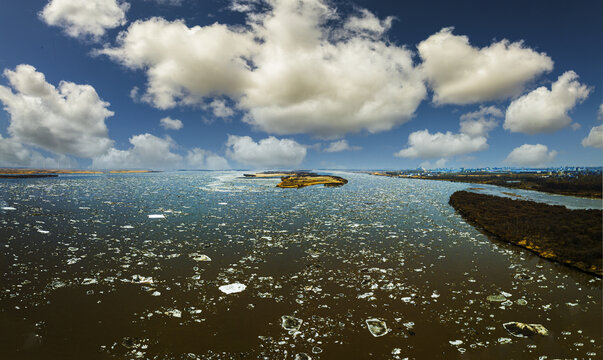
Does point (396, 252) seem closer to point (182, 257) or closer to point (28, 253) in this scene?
point (182, 257)

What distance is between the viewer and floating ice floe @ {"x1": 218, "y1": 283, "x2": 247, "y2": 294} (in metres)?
8.64

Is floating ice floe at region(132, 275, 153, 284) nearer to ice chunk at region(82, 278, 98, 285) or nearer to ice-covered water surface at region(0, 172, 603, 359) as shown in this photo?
ice-covered water surface at region(0, 172, 603, 359)

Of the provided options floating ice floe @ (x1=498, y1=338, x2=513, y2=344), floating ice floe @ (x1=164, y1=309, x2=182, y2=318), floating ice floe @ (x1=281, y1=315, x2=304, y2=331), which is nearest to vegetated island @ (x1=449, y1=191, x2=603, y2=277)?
floating ice floe @ (x1=498, y1=338, x2=513, y2=344)

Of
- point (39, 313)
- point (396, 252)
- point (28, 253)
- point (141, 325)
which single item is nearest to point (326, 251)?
point (396, 252)

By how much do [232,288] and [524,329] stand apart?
903 cm

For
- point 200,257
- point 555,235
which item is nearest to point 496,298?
point 200,257

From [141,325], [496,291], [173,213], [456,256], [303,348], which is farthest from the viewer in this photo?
[173,213]

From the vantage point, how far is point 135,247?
43.1 ft

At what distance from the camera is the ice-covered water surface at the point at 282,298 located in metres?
5.96

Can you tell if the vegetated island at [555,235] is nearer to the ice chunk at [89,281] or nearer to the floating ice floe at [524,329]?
the floating ice floe at [524,329]

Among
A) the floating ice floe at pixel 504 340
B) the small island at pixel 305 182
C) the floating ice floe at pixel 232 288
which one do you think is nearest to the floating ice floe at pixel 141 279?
the floating ice floe at pixel 232 288

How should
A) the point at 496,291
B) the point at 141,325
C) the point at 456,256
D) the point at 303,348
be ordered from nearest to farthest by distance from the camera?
the point at 303,348 < the point at 141,325 < the point at 496,291 < the point at 456,256

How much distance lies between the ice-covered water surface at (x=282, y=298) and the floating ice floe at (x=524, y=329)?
0.50ft

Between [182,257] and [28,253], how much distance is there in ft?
24.2
